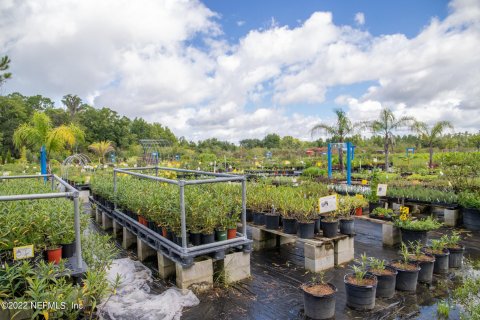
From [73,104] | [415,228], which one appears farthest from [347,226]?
[73,104]

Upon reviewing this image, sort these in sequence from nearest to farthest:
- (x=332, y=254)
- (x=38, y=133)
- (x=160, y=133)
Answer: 1. (x=332, y=254)
2. (x=38, y=133)
3. (x=160, y=133)

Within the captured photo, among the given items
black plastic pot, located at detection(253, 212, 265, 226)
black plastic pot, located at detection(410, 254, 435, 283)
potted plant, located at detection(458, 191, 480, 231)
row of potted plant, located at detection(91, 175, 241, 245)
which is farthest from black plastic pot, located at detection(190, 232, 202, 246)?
potted plant, located at detection(458, 191, 480, 231)

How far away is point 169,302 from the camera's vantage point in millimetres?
3535

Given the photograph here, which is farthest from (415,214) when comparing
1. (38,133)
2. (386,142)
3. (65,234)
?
(38,133)

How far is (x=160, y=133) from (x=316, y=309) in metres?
46.2

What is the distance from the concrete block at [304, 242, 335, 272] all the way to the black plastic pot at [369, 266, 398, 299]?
36.3 inches

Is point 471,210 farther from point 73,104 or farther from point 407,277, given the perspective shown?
point 73,104

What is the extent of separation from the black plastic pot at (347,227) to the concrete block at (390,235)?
1209 mm

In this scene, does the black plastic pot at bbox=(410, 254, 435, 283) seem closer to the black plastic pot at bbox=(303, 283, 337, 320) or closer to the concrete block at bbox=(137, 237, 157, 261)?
the black plastic pot at bbox=(303, 283, 337, 320)

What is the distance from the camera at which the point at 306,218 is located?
15.9 ft

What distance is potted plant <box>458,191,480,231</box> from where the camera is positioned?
6574 millimetres

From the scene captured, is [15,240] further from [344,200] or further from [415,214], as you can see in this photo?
[415,214]

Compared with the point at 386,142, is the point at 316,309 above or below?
below

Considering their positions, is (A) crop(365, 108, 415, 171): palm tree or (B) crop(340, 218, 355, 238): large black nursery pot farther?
(A) crop(365, 108, 415, 171): palm tree
